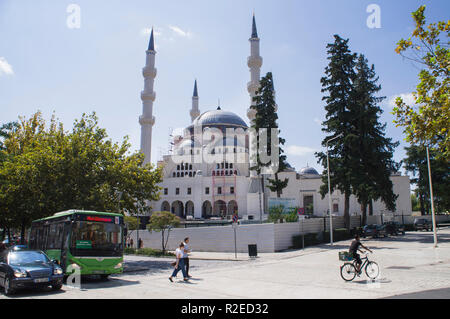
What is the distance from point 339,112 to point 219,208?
41492mm

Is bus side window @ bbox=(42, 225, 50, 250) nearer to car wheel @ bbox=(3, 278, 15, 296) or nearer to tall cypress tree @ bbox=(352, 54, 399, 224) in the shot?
car wheel @ bbox=(3, 278, 15, 296)

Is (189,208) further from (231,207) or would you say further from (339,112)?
(339,112)

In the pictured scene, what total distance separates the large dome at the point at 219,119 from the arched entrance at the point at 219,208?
2210 cm

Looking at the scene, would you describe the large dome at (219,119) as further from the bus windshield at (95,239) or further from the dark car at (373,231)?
the bus windshield at (95,239)

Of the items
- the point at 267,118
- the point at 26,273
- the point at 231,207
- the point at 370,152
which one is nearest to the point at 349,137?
the point at 370,152

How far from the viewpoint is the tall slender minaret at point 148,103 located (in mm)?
63594

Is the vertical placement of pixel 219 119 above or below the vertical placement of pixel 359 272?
above

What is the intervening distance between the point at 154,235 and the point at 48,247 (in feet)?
77.0

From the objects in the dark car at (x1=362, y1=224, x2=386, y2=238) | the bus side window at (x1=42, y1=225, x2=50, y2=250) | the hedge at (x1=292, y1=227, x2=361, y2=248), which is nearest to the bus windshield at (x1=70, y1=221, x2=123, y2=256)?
the bus side window at (x1=42, y1=225, x2=50, y2=250)

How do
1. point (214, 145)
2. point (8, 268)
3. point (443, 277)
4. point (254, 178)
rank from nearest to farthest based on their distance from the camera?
point (8, 268)
point (443, 277)
point (254, 178)
point (214, 145)

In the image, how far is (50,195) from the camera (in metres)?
19.1

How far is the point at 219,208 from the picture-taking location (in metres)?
71.7
